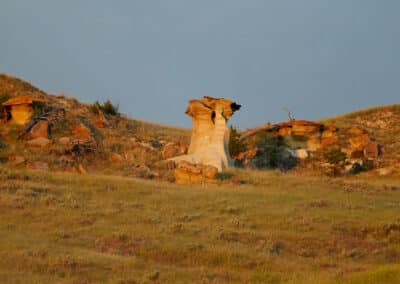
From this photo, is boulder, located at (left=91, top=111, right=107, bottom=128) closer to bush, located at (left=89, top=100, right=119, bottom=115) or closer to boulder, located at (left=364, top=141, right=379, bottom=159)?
bush, located at (left=89, top=100, right=119, bottom=115)

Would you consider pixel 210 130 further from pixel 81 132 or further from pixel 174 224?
pixel 174 224

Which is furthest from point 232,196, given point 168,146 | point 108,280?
point 168,146

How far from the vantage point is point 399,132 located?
49.7 m

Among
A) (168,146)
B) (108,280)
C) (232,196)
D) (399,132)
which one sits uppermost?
(399,132)

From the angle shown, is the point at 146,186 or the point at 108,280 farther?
the point at 146,186

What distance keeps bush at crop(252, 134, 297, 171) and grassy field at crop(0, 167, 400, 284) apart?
15978 mm

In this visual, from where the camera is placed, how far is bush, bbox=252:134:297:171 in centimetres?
4019

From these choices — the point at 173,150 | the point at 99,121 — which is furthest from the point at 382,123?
the point at 99,121

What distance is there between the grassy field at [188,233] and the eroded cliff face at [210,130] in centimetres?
743

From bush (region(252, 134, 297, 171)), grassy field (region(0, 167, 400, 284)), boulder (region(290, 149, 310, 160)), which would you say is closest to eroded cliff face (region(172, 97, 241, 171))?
bush (region(252, 134, 297, 171))

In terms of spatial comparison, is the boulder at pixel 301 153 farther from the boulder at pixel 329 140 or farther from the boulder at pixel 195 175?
the boulder at pixel 195 175

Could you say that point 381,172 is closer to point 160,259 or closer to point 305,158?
point 305,158

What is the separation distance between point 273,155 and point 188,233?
2656 cm

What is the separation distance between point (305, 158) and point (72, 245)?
102 ft
